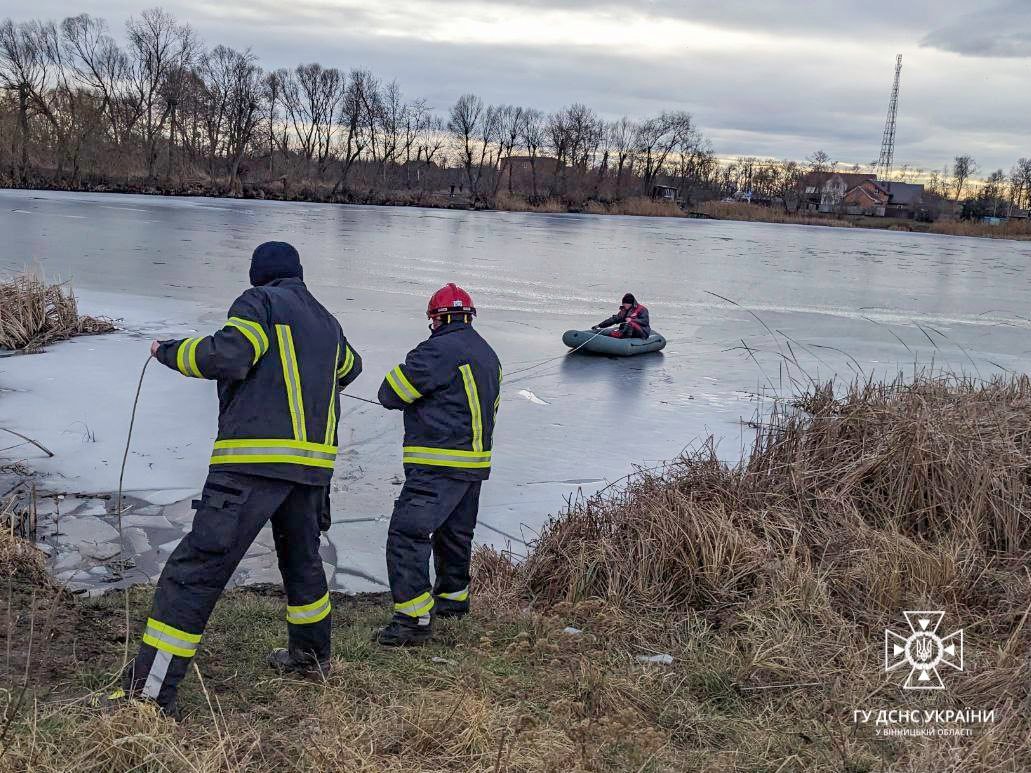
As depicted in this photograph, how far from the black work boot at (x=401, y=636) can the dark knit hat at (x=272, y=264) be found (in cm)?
165

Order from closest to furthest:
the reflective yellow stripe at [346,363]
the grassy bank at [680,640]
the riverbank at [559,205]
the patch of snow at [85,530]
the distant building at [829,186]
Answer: the grassy bank at [680,640] → the reflective yellow stripe at [346,363] → the patch of snow at [85,530] → the riverbank at [559,205] → the distant building at [829,186]

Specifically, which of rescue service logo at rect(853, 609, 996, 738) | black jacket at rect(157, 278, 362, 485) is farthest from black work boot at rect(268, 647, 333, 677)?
rescue service logo at rect(853, 609, 996, 738)

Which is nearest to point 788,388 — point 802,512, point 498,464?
point 498,464

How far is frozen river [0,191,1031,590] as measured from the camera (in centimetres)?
677

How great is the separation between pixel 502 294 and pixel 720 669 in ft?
49.0

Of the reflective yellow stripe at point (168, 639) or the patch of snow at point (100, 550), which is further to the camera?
the patch of snow at point (100, 550)

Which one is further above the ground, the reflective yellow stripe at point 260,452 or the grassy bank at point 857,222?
the grassy bank at point 857,222

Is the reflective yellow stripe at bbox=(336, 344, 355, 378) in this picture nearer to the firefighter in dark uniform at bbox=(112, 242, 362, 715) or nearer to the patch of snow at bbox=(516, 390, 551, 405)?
the firefighter in dark uniform at bbox=(112, 242, 362, 715)

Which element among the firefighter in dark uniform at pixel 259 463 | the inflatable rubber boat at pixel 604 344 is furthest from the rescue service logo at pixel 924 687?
the inflatable rubber boat at pixel 604 344

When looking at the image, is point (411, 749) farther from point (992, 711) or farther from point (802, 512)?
point (802, 512)

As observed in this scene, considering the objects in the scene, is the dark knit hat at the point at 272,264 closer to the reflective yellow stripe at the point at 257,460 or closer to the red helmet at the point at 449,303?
the reflective yellow stripe at the point at 257,460

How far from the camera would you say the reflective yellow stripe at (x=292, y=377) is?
11.3 ft

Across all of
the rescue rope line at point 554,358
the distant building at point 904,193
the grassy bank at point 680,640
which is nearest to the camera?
the grassy bank at point 680,640

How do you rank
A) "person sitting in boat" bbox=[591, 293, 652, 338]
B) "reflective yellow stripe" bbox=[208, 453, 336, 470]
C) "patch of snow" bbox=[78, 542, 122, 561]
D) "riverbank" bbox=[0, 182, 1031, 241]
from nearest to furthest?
"reflective yellow stripe" bbox=[208, 453, 336, 470]
"patch of snow" bbox=[78, 542, 122, 561]
"person sitting in boat" bbox=[591, 293, 652, 338]
"riverbank" bbox=[0, 182, 1031, 241]
